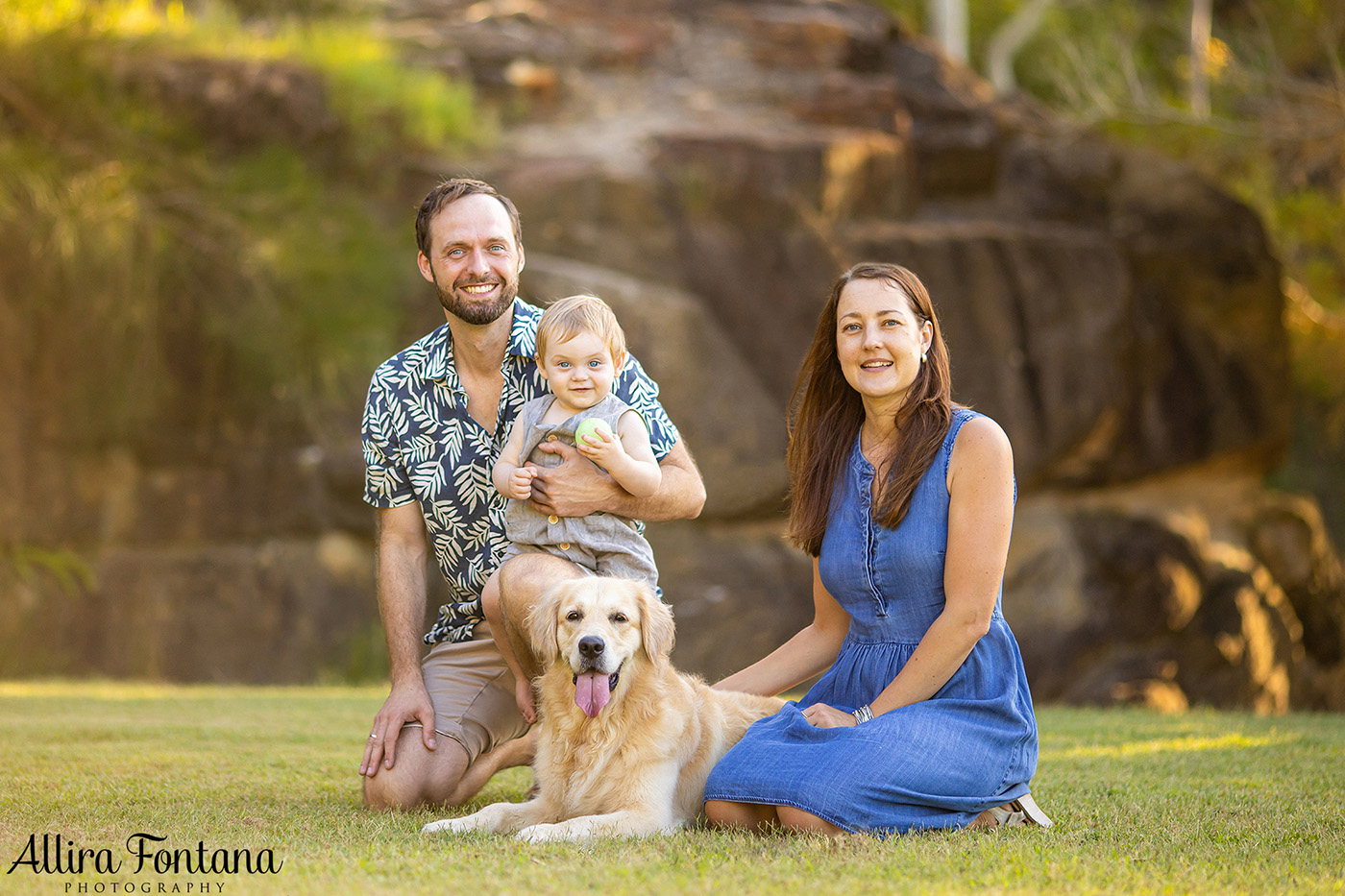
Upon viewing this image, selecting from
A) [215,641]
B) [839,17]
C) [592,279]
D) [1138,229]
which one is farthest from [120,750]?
[839,17]

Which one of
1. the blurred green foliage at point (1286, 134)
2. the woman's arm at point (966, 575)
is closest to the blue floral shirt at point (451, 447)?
the woman's arm at point (966, 575)

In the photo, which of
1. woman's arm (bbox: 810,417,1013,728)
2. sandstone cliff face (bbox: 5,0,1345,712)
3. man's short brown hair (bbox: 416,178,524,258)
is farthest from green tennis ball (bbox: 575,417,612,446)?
sandstone cliff face (bbox: 5,0,1345,712)

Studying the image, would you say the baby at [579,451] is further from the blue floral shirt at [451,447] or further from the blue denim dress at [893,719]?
the blue denim dress at [893,719]

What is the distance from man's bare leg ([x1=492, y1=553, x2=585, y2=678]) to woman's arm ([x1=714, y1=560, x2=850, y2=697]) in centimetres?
73

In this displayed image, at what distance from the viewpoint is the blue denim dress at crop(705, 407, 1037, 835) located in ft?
11.1

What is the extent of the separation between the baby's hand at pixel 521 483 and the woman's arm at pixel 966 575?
3.75ft

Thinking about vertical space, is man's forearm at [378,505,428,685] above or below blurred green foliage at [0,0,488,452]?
below

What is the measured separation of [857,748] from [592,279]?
275 inches

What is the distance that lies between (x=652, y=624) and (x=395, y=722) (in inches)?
41.7

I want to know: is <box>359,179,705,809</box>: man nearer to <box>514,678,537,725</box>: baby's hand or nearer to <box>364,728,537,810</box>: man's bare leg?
<box>364,728,537,810</box>: man's bare leg

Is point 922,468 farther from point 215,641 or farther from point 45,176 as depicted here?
point 45,176

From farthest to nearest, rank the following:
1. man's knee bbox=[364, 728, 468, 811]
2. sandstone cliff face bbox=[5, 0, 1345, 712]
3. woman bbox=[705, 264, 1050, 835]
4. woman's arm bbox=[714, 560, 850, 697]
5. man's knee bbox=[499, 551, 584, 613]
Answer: sandstone cliff face bbox=[5, 0, 1345, 712]
woman's arm bbox=[714, 560, 850, 697]
man's knee bbox=[364, 728, 468, 811]
man's knee bbox=[499, 551, 584, 613]
woman bbox=[705, 264, 1050, 835]

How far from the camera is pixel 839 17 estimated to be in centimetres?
1349

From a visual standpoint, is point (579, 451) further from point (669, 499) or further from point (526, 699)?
point (526, 699)
